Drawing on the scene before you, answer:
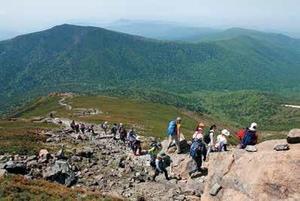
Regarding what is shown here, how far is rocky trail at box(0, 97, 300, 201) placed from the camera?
2686 cm

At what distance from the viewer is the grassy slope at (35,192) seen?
101 ft

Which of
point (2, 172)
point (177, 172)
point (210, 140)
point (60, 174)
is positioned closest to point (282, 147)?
point (177, 172)

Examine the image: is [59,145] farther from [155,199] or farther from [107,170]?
[155,199]

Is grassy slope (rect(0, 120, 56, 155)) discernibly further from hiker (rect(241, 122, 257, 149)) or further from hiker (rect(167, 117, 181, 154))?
hiker (rect(241, 122, 257, 149))

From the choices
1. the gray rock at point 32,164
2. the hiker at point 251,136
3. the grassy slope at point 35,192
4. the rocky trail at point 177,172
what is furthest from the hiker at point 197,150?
the gray rock at point 32,164

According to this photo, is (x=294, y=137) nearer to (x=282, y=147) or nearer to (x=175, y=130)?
(x=282, y=147)

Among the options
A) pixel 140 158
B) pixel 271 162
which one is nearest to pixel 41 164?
pixel 140 158

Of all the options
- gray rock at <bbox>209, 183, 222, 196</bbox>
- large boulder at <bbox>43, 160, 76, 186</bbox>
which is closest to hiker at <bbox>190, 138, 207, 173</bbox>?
gray rock at <bbox>209, 183, 222, 196</bbox>

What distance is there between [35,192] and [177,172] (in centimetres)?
1408

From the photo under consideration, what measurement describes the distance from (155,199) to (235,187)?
8.28m

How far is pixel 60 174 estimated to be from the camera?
39938mm

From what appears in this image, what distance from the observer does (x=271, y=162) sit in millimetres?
27344

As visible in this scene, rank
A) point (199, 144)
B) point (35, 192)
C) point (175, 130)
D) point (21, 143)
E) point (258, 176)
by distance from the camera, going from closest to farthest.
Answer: point (258, 176)
point (35, 192)
point (199, 144)
point (175, 130)
point (21, 143)

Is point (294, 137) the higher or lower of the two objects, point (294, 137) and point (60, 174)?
the higher
